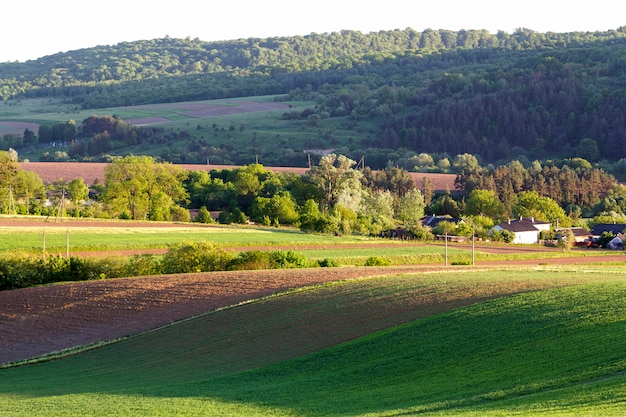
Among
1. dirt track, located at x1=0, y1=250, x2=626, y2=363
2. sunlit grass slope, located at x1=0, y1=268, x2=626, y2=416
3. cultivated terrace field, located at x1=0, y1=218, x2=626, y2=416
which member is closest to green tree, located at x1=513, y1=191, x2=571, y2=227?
dirt track, located at x1=0, y1=250, x2=626, y2=363

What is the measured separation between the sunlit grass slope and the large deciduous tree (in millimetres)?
65772

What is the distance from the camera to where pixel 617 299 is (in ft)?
103

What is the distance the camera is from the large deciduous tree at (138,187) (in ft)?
353

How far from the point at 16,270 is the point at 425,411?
4263 cm

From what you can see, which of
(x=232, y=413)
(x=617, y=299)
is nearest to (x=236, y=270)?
(x=617, y=299)

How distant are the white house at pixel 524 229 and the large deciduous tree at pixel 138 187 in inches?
1470

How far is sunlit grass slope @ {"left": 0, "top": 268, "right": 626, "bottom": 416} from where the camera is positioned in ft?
75.9

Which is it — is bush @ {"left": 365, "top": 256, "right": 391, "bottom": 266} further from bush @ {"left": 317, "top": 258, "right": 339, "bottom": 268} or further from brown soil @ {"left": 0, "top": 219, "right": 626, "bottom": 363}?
brown soil @ {"left": 0, "top": 219, "right": 626, "bottom": 363}

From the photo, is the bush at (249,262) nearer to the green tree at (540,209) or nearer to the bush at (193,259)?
the bush at (193,259)

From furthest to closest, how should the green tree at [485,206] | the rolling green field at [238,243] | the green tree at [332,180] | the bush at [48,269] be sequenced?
the green tree at [485,206] < the green tree at [332,180] < the rolling green field at [238,243] < the bush at [48,269]

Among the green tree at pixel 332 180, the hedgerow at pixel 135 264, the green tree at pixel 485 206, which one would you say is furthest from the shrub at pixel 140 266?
the green tree at pixel 485 206

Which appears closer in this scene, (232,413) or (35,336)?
(232,413)

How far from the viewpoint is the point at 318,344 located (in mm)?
34375

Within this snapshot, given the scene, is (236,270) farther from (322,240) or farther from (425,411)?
(425,411)
